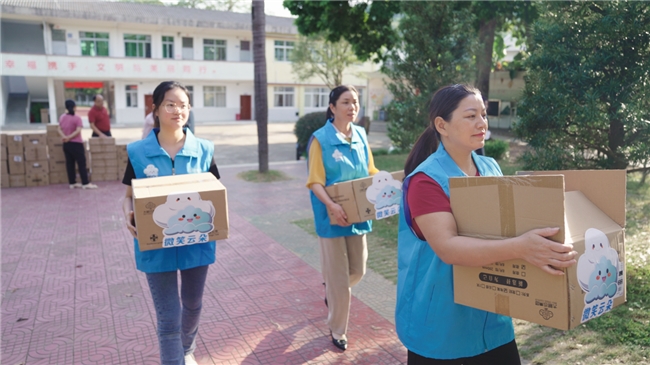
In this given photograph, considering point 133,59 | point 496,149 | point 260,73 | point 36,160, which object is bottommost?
point 496,149

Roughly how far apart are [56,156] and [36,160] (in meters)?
0.37

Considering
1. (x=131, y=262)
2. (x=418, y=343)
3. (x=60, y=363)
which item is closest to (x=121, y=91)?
(x=131, y=262)

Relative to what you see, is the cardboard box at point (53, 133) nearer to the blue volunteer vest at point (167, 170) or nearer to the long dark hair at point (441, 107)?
the blue volunteer vest at point (167, 170)

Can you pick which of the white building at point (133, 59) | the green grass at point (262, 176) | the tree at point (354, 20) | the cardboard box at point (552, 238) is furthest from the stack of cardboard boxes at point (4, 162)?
the white building at point (133, 59)

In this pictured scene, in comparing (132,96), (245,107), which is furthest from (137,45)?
(245,107)

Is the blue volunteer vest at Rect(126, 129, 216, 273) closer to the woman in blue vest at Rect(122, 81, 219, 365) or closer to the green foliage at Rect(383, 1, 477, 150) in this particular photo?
the woman in blue vest at Rect(122, 81, 219, 365)

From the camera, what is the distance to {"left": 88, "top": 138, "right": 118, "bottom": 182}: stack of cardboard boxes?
424 inches

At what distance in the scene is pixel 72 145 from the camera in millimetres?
9969

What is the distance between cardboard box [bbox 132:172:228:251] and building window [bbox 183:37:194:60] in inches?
1369

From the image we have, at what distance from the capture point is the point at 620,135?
486 centimetres

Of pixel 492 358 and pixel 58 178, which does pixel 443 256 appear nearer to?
pixel 492 358

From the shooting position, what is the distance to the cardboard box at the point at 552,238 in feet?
5.79

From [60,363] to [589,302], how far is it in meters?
3.41

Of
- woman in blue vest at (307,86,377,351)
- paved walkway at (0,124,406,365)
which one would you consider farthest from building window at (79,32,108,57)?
woman in blue vest at (307,86,377,351)
